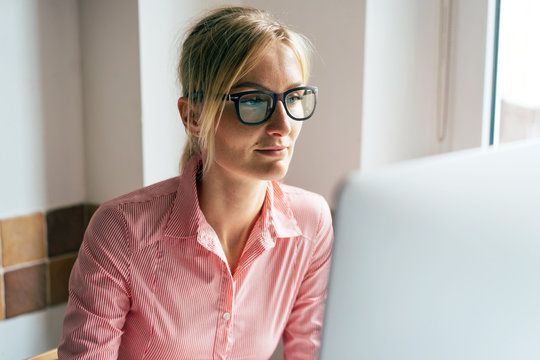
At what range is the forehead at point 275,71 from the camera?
988mm

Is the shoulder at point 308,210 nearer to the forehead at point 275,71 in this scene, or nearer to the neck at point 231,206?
the neck at point 231,206

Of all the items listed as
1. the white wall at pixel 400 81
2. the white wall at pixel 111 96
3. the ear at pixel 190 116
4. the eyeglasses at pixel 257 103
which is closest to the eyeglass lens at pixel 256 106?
the eyeglasses at pixel 257 103

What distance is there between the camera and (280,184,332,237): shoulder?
47.6 inches

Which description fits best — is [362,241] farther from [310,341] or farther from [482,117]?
[482,117]

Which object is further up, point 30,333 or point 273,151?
point 273,151

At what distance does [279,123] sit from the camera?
Answer: 0.98 metres

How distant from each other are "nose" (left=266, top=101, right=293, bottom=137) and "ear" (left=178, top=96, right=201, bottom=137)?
0.16m

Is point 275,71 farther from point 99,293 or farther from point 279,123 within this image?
point 99,293

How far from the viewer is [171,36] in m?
1.52

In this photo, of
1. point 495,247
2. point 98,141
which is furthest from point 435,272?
point 98,141

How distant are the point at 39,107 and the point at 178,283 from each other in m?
0.70

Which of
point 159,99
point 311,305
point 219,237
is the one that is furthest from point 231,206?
point 159,99

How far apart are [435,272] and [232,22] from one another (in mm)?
738

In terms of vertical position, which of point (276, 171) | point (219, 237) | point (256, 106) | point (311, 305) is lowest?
point (311, 305)
